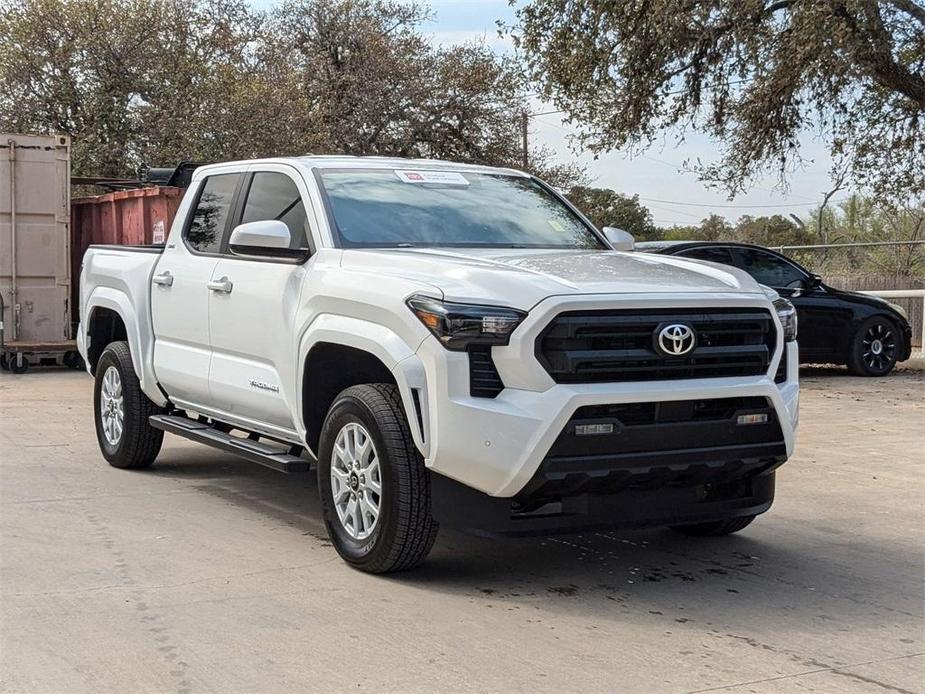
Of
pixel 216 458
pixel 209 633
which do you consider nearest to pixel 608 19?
pixel 216 458

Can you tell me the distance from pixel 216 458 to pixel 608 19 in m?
9.52

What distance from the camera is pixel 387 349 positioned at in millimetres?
5320

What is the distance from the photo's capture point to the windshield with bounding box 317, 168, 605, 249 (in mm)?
6342

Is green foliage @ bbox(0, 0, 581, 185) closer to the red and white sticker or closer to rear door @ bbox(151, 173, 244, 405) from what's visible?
the red and white sticker

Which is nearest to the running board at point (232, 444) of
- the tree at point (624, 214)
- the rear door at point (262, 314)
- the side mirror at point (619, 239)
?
the rear door at point (262, 314)

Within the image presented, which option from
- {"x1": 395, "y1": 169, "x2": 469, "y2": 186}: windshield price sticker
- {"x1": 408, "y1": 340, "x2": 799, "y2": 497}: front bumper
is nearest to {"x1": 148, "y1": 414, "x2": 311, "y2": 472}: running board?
{"x1": 408, "y1": 340, "x2": 799, "y2": 497}: front bumper

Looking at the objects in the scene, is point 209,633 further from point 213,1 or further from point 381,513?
point 213,1

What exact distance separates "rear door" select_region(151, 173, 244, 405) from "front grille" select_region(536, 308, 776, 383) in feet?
9.08

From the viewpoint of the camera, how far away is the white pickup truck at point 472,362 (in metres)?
5.02

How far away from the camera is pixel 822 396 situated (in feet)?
43.0

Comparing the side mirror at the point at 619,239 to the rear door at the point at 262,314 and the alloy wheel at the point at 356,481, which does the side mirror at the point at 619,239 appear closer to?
the rear door at the point at 262,314

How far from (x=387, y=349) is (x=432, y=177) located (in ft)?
6.12

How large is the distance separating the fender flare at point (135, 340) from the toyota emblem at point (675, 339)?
12.5ft

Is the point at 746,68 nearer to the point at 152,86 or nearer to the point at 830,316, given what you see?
the point at 830,316
